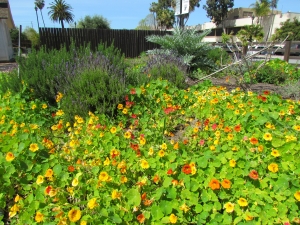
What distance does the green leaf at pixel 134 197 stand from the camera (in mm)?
1552

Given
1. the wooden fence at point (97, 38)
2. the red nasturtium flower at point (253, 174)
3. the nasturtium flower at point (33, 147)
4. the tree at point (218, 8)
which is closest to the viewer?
the red nasturtium flower at point (253, 174)

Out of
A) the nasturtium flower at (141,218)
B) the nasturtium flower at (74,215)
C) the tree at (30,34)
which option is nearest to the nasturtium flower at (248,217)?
the nasturtium flower at (141,218)

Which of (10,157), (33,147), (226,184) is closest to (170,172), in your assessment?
(226,184)

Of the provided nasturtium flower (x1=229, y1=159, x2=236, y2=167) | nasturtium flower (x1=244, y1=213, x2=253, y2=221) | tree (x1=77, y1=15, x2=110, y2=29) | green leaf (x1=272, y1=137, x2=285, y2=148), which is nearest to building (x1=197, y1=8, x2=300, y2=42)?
tree (x1=77, y1=15, x2=110, y2=29)

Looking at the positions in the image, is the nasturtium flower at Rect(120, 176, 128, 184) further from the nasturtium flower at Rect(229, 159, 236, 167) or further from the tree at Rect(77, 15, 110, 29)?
the tree at Rect(77, 15, 110, 29)

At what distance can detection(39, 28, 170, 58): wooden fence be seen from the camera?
11.5 m

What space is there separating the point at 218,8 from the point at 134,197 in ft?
172

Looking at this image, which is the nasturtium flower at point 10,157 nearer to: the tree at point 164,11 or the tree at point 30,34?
the tree at point 30,34

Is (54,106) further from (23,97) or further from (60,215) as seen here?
(60,215)

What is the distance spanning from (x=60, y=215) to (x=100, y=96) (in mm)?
2076

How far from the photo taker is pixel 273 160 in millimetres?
1880

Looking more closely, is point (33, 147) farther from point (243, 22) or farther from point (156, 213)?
point (243, 22)

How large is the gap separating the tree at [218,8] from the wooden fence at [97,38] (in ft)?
128

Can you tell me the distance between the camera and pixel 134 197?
5.22 ft
